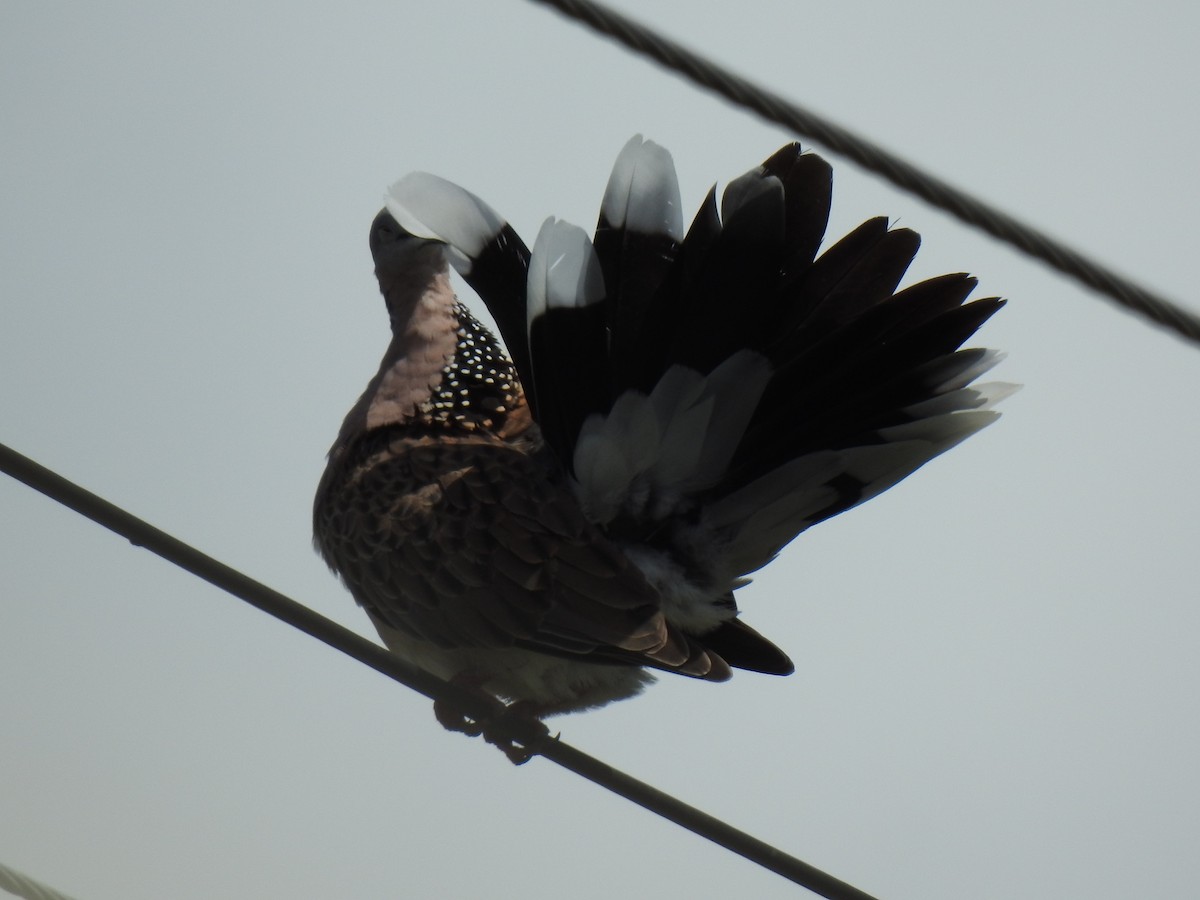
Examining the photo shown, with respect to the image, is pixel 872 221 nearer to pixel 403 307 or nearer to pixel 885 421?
pixel 885 421

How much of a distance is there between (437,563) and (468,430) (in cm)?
52

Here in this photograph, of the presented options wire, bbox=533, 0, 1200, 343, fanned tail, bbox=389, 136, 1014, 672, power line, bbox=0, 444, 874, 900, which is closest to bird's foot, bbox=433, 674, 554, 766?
fanned tail, bbox=389, 136, 1014, 672

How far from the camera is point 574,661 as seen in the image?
151 inches

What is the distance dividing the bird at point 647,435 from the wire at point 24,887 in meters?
1.28

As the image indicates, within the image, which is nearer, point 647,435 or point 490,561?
point 647,435

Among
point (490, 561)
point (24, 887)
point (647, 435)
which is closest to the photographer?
point (24, 887)

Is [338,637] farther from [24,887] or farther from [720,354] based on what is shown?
[720,354]

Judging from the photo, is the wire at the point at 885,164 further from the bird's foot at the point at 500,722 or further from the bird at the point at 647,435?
the bird's foot at the point at 500,722

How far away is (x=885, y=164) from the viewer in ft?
9.32

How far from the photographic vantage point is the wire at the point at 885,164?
9.20ft

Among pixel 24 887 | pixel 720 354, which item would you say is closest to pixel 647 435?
pixel 720 354

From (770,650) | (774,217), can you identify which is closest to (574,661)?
(770,650)

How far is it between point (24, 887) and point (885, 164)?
2031 millimetres

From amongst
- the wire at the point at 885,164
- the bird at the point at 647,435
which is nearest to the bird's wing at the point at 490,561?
the bird at the point at 647,435
